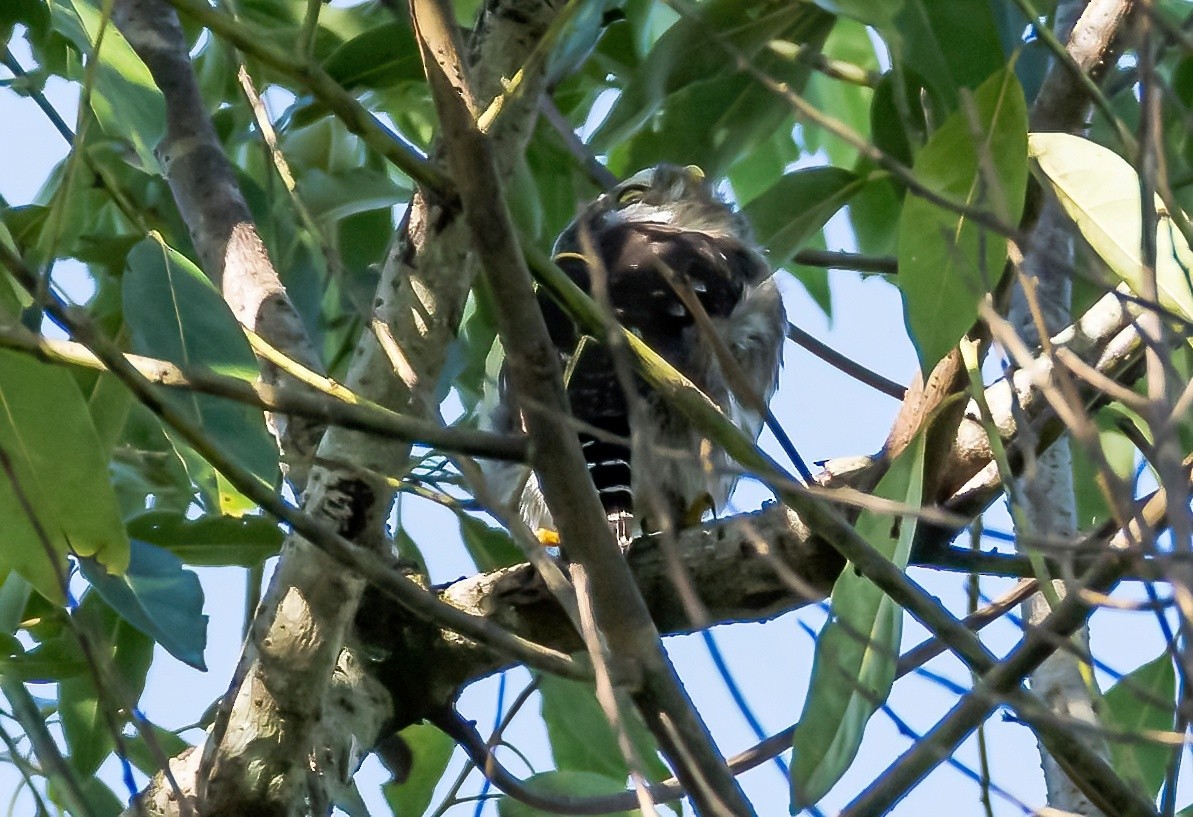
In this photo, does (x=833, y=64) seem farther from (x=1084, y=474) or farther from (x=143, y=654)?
(x=143, y=654)

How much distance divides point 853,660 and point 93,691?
3.66ft

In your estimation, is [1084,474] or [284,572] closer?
[284,572]

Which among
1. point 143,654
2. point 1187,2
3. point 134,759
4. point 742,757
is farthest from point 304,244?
point 1187,2

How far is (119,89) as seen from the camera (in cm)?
152

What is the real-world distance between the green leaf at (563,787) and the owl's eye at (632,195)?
224cm

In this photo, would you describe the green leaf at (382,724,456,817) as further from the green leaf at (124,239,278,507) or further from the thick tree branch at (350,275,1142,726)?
the green leaf at (124,239,278,507)

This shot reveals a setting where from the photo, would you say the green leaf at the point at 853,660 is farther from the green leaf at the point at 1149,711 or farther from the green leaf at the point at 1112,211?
the green leaf at the point at 1149,711

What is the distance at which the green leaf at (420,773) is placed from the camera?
1.98m

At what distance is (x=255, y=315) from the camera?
5.88ft

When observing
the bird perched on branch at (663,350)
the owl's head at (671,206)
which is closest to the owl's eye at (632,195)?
the owl's head at (671,206)

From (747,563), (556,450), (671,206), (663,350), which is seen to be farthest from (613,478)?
(671,206)

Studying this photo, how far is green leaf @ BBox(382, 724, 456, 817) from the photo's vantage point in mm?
1983

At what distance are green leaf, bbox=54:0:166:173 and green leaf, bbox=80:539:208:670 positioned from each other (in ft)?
1.33

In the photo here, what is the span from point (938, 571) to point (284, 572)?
623 mm
